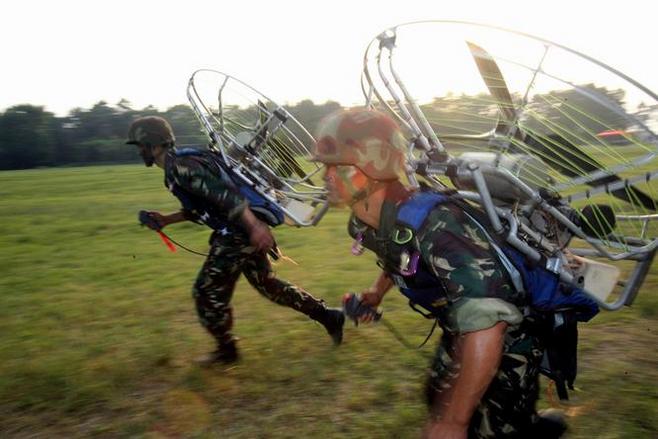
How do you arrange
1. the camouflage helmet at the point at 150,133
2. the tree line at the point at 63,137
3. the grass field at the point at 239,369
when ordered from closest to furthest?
1. the grass field at the point at 239,369
2. the camouflage helmet at the point at 150,133
3. the tree line at the point at 63,137

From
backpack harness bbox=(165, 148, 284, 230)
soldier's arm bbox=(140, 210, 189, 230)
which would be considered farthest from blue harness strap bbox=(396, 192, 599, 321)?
soldier's arm bbox=(140, 210, 189, 230)

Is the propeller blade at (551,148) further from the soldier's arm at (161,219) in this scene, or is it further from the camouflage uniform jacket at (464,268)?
the soldier's arm at (161,219)

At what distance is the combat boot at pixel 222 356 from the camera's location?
15.5ft

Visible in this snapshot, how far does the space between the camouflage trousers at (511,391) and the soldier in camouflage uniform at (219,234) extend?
211 cm

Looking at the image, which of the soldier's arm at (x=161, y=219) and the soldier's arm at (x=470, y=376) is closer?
the soldier's arm at (x=470, y=376)

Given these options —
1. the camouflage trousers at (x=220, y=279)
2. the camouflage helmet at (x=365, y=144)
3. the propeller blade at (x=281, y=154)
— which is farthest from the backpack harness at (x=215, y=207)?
the camouflage helmet at (x=365, y=144)

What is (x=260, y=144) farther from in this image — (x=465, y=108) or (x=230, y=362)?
(x=465, y=108)

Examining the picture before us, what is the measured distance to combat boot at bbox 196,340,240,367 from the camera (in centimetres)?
473

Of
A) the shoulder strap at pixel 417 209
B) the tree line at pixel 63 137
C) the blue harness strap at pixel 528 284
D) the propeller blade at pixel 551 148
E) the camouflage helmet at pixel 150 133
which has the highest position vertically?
the propeller blade at pixel 551 148

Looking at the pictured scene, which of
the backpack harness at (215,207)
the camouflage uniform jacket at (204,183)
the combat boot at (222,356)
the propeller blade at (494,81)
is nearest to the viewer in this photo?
the propeller blade at (494,81)

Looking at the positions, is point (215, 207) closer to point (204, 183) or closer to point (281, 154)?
point (204, 183)

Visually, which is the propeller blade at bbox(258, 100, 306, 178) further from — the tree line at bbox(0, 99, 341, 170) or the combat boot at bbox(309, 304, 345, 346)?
the tree line at bbox(0, 99, 341, 170)

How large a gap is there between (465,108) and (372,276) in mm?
5297

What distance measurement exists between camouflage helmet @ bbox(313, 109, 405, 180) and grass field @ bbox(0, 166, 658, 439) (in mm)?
2195
